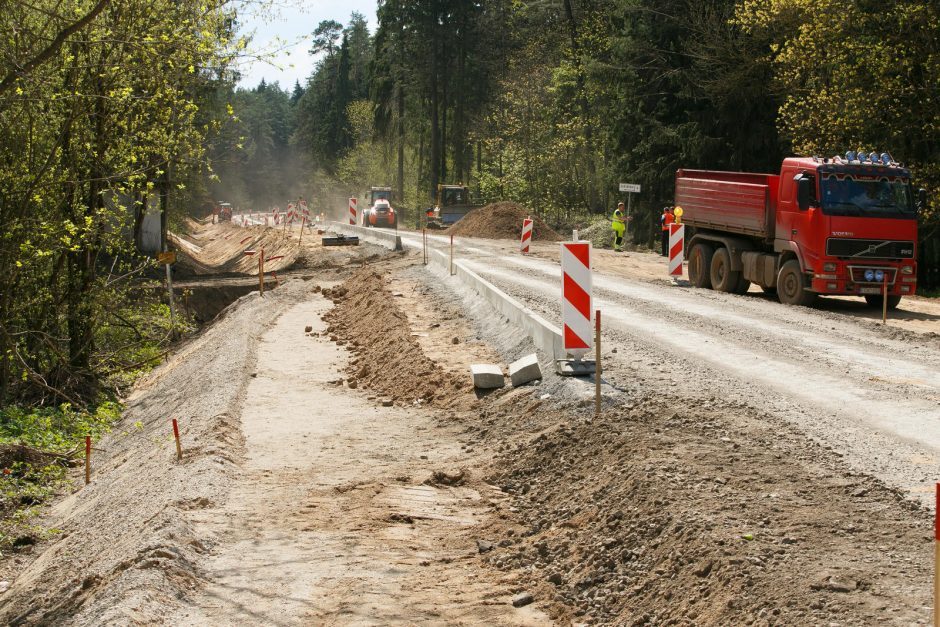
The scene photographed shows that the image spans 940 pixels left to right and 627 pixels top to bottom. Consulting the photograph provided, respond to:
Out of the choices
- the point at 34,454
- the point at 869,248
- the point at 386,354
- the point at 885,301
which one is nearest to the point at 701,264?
the point at 869,248

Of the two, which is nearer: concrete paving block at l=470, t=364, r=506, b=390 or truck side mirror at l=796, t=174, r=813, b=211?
concrete paving block at l=470, t=364, r=506, b=390

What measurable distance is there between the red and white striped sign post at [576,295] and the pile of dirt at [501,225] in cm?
2953

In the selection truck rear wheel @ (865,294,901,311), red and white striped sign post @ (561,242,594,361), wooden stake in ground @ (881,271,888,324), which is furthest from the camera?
truck rear wheel @ (865,294,901,311)

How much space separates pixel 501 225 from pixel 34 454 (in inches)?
1163

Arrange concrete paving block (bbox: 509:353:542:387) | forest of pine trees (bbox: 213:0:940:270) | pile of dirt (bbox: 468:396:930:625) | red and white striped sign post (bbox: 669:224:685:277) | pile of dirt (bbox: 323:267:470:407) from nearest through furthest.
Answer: pile of dirt (bbox: 468:396:930:625) < concrete paving block (bbox: 509:353:542:387) < pile of dirt (bbox: 323:267:470:407) < red and white striped sign post (bbox: 669:224:685:277) < forest of pine trees (bbox: 213:0:940:270)

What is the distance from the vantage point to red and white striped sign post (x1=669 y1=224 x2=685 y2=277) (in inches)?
898

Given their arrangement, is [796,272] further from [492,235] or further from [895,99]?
[492,235]

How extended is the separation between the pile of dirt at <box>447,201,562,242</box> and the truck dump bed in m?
16.6

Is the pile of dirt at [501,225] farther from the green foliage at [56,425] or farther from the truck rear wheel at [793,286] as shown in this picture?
the green foliage at [56,425]

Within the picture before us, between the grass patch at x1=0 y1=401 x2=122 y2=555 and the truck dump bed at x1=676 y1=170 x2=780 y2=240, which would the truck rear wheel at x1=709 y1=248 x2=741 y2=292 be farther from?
the grass patch at x1=0 y1=401 x2=122 y2=555

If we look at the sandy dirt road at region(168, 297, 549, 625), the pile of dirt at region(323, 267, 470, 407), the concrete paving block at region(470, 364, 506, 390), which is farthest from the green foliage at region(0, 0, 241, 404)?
the concrete paving block at region(470, 364, 506, 390)

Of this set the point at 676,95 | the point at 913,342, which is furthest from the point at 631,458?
the point at 676,95

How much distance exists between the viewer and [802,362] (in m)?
11.3

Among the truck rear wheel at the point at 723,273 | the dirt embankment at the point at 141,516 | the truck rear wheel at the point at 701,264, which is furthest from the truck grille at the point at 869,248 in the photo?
the dirt embankment at the point at 141,516
